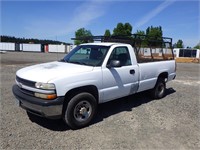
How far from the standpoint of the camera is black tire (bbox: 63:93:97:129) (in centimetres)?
413

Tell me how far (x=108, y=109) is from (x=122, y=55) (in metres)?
1.57

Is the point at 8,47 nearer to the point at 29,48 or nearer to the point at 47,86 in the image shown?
the point at 29,48

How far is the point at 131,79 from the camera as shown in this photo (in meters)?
5.42

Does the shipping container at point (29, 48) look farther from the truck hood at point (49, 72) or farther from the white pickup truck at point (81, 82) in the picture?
the truck hood at point (49, 72)

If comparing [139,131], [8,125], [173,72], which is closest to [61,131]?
[8,125]

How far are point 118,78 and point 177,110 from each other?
85.6 inches

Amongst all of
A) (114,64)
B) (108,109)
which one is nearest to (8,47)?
(108,109)

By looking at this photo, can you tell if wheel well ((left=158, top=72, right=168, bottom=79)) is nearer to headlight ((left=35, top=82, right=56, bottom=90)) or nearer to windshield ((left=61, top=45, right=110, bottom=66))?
windshield ((left=61, top=45, right=110, bottom=66))

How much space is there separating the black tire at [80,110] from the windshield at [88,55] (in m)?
0.88

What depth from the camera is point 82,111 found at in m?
4.41

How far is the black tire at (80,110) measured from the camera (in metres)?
4.13

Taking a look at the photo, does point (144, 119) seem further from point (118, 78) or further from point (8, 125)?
point (8, 125)

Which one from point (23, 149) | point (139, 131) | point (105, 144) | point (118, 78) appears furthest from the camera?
point (118, 78)

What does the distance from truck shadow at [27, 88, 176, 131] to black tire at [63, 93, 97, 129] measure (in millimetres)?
259
